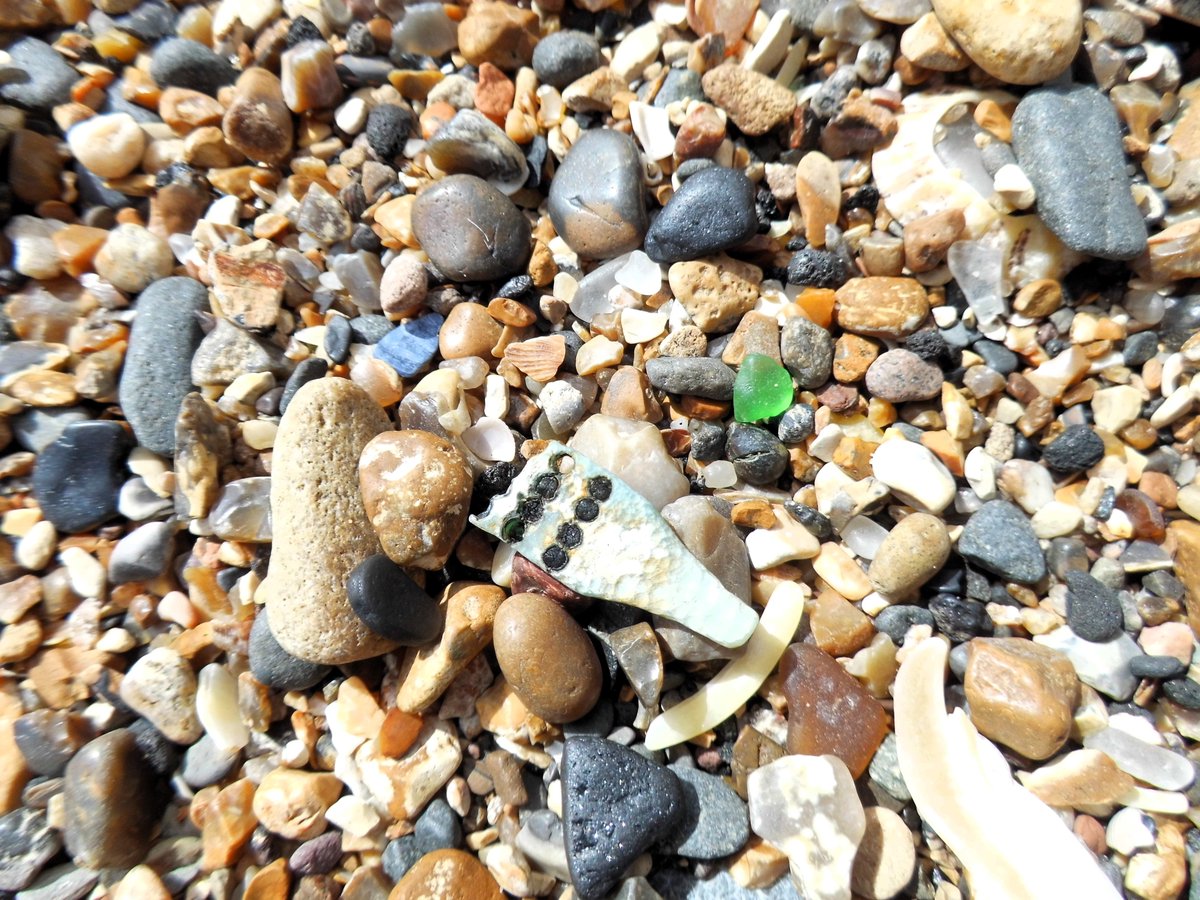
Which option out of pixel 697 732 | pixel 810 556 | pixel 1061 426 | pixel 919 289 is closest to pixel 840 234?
pixel 919 289

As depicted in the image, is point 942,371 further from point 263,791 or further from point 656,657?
point 263,791

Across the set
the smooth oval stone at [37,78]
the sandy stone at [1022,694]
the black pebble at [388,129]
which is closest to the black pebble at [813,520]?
the sandy stone at [1022,694]

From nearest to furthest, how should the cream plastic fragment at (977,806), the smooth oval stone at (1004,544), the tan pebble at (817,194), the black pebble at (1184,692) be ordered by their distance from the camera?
1. the cream plastic fragment at (977,806)
2. the black pebble at (1184,692)
3. the smooth oval stone at (1004,544)
4. the tan pebble at (817,194)

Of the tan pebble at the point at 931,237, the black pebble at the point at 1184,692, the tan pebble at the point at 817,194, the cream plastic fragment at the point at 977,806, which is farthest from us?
the tan pebble at the point at 817,194

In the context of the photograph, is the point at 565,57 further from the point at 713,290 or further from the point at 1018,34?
the point at 1018,34

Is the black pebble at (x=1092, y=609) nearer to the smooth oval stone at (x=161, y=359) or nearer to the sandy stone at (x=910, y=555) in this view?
the sandy stone at (x=910, y=555)

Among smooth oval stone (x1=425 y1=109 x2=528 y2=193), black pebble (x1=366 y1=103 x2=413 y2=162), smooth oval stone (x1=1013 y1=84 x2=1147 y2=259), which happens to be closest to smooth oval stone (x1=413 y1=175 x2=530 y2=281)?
smooth oval stone (x1=425 y1=109 x2=528 y2=193)

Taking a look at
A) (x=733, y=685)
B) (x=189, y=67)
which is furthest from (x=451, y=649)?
(x=189, y=67)
